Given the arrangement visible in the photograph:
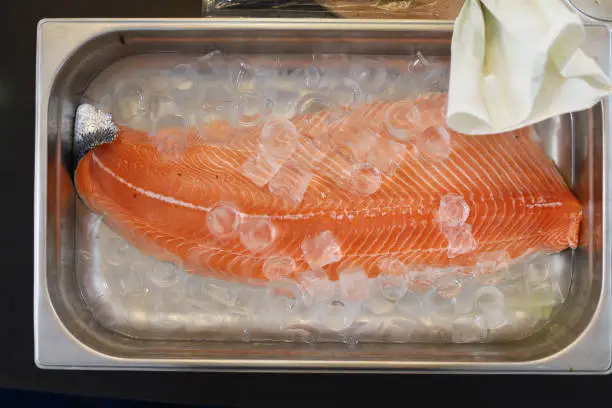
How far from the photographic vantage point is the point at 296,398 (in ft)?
4.57

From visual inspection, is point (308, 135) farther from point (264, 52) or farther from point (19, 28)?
point (19, 28)

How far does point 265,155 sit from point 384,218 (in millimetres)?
310

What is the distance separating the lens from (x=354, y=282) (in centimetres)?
124

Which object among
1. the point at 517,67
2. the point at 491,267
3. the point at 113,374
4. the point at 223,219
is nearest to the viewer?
the point at 517,67

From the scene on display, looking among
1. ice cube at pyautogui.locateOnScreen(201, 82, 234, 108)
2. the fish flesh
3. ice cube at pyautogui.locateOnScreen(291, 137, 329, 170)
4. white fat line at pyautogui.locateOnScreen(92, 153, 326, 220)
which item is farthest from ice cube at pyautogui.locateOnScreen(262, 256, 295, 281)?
ice cube at pyautogui.locateOnScreen(201, 82, 234, 108)

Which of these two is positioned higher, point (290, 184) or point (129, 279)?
point (290, 184)

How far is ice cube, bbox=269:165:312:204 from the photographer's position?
1.19 meters

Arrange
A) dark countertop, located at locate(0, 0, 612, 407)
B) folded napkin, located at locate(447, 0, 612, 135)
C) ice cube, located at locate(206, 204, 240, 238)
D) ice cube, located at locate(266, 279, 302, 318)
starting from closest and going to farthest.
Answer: folded napkin, located at locate(447, 0, 612, 135) → ice cube, located at locate(206, 204, 240, 238) → ice cube, located at locate(266, 279, 302, 318) → dark countertop, located at locate(0, 0, 612, 407)

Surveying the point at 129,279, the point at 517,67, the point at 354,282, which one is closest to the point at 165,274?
the point at 129,279

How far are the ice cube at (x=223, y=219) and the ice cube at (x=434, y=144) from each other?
0.45 meters

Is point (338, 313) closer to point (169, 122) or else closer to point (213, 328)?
point (213, 328)

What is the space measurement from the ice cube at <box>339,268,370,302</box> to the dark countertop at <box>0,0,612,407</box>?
0.94 ft

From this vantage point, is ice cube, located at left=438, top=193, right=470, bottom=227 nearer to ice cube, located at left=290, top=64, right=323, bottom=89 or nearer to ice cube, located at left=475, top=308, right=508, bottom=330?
ice cube, located at left=475, top=308, right=508, bottom=330

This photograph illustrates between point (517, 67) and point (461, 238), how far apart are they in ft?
1.27
